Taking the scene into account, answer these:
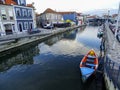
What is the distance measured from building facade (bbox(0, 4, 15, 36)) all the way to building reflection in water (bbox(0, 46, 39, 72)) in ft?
33.3

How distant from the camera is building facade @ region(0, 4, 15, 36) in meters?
28.3

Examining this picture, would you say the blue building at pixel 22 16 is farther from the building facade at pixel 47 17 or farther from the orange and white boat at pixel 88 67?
the orange and white boat at pixel 88 67

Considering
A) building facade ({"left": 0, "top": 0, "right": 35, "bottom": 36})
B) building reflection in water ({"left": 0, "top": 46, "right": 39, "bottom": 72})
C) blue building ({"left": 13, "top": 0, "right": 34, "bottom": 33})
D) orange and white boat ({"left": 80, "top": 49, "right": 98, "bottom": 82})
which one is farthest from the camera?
blue building ({"left": 13, "top": 0, "right": 34, "bottom": 33})

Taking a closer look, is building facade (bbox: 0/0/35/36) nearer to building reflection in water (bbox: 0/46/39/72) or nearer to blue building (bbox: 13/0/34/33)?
blue building (bbox: 13/0/34/33)

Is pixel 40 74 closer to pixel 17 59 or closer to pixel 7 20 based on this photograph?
pixel 17 59

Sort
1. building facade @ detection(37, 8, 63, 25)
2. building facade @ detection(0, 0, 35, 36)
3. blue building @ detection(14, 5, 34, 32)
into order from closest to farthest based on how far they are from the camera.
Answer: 1. building facade @ detection(0, 0, 35, 36)
2. blue building @ detection(14, 5, 34, 32)
3. building facade @ detection(37, 8, 63, 25)

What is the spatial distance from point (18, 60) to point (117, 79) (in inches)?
613

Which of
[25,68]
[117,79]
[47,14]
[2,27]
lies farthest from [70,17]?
[117,79]

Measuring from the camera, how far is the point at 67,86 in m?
11.3

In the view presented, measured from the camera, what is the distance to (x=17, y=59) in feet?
62.9

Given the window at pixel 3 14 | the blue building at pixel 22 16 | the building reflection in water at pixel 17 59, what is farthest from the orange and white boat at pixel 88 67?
the window at pixel 3 14

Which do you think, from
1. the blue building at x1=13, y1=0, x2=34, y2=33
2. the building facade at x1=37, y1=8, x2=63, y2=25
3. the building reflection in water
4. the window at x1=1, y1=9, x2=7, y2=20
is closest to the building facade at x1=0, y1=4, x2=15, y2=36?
the window at x1=1, y1=9, x2=7, y2=20

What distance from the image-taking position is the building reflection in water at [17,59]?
1709 cm

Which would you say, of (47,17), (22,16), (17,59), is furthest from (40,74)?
(47,17)
